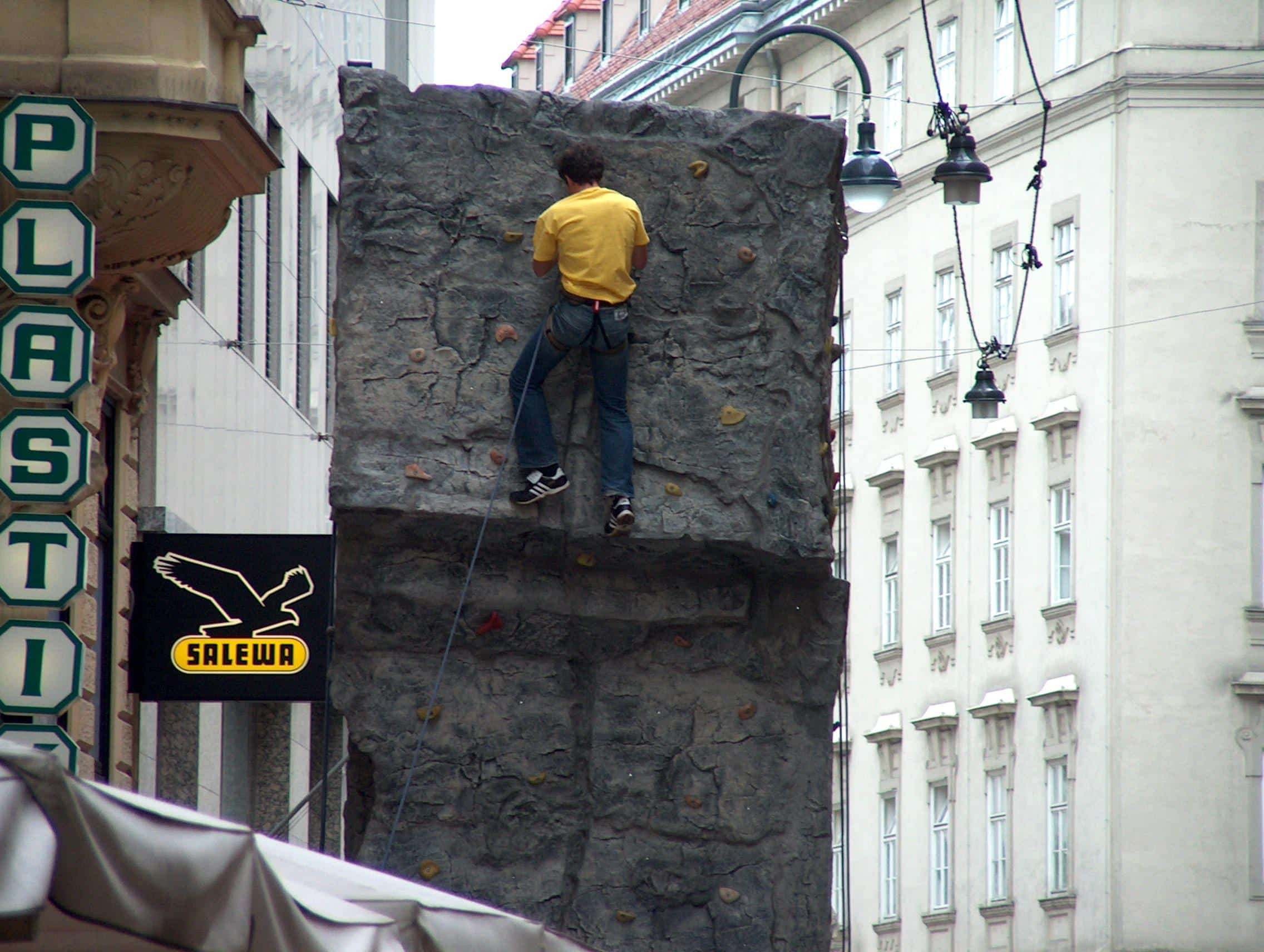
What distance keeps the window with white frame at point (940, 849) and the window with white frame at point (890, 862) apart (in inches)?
49.9

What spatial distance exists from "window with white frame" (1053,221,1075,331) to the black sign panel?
83.0ft

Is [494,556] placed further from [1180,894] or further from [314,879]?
[1180,894]

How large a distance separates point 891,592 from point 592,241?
34.3 metres

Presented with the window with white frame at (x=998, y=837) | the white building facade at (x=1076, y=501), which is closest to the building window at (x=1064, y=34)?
the white building facade at (x=1076, y=501)

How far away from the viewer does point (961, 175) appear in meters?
20.6

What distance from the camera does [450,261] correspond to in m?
11.4

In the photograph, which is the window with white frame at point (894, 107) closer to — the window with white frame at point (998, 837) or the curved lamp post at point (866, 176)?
the window with white frame at point (998, 837)

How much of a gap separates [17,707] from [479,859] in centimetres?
246

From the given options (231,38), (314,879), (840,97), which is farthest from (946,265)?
(314,879)

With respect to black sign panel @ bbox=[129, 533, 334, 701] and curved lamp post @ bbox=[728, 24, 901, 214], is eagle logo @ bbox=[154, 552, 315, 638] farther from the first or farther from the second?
curved lamp post @ bbox=[728, 24, 901, 214]

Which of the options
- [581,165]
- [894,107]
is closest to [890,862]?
[894,107]

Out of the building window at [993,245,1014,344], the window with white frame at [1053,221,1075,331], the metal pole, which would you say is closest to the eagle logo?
the metal pole

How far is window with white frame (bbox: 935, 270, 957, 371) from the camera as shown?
43.0 metres

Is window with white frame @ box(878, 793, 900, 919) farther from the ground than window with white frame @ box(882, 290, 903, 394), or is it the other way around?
window with white frame @ box(882, 290, 903, 394)
